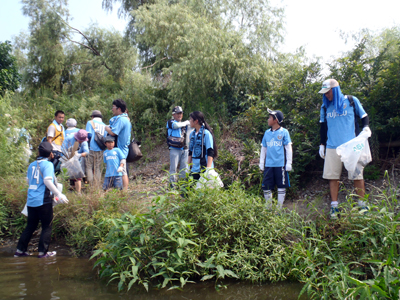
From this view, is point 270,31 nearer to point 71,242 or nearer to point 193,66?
point 193,66

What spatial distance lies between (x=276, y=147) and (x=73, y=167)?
429 cm

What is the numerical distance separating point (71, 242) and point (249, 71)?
6.29 m

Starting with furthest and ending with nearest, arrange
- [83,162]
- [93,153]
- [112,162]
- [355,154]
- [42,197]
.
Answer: [83,162] < [93,153] < [112,162] < [42,197] < [355,154]

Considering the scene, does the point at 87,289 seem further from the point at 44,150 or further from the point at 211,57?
the point at 211,57

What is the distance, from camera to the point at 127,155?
23.2 feet

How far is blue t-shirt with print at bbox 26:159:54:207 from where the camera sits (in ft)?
17.6

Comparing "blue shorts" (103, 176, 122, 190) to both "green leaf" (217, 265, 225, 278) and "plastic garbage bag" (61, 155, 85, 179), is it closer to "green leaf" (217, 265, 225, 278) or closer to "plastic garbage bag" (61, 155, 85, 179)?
"plastic garbage bag" (61, 155, 85, 179)

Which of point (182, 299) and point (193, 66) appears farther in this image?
point (193, 66)

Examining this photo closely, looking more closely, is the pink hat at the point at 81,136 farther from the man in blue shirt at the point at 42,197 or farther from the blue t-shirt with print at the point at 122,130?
the man in blue shirt at the point at 42,197

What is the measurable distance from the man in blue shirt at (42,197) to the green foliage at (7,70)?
10.0 metres

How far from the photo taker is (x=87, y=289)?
4.07 m

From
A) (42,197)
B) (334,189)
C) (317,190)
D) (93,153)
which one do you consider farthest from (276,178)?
(93,153)

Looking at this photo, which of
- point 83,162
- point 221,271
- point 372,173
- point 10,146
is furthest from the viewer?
point 10,146

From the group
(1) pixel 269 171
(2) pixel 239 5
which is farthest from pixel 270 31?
(1) pixel 269 171
